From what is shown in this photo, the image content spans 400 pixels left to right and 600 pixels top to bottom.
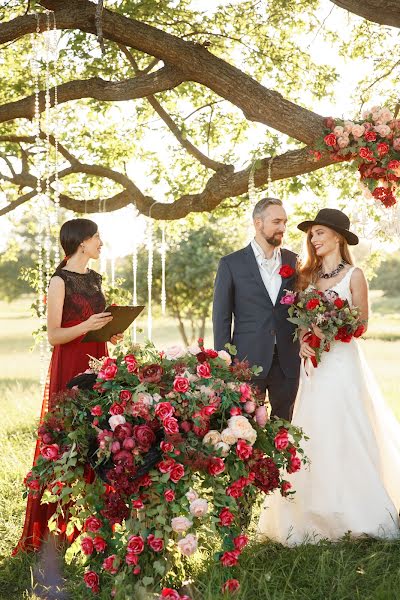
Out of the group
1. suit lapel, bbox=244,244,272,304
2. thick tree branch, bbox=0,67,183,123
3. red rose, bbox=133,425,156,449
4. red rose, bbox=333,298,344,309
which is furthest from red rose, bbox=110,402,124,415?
thick tree branch, bbox=0,67,183,123

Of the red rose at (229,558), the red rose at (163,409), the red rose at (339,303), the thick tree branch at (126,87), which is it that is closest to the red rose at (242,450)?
the red rose at (163,409)

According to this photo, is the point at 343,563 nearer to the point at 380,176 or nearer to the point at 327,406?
the point at 327,406

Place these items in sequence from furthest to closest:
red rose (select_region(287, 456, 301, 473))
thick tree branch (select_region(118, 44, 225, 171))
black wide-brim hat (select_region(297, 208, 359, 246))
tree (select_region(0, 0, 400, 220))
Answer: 1. thick tree branch (select_region(118, 44, 225, 171))
2. tree (select_region(0, 0, 400, 220))
3. black wide-brim hat (select_region(297, 208, 359, 246))
4. red rose (select_region(287, 456, 301, 473))

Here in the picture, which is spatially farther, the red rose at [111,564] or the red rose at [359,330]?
the red rose at [359,330]

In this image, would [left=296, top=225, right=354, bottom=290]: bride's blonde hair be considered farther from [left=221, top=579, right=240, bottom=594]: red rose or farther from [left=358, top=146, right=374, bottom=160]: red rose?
[left=221, top=579, right=240, bottom=594]: red rose

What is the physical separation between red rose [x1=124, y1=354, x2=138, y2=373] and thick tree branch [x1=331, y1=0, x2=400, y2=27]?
3.00 m

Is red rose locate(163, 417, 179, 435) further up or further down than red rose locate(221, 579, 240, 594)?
further up

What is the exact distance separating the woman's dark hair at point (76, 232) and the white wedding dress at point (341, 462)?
156cm

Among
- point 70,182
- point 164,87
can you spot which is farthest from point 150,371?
point 70,182

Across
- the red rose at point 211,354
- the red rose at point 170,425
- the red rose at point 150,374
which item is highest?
the red rose at point 211,354

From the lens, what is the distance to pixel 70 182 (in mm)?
10578

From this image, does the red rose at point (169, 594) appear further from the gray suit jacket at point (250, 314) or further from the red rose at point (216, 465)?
the gray suit jacket at point (250, 314)

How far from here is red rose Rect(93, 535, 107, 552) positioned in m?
3.66

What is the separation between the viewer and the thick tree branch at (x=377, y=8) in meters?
5.29
